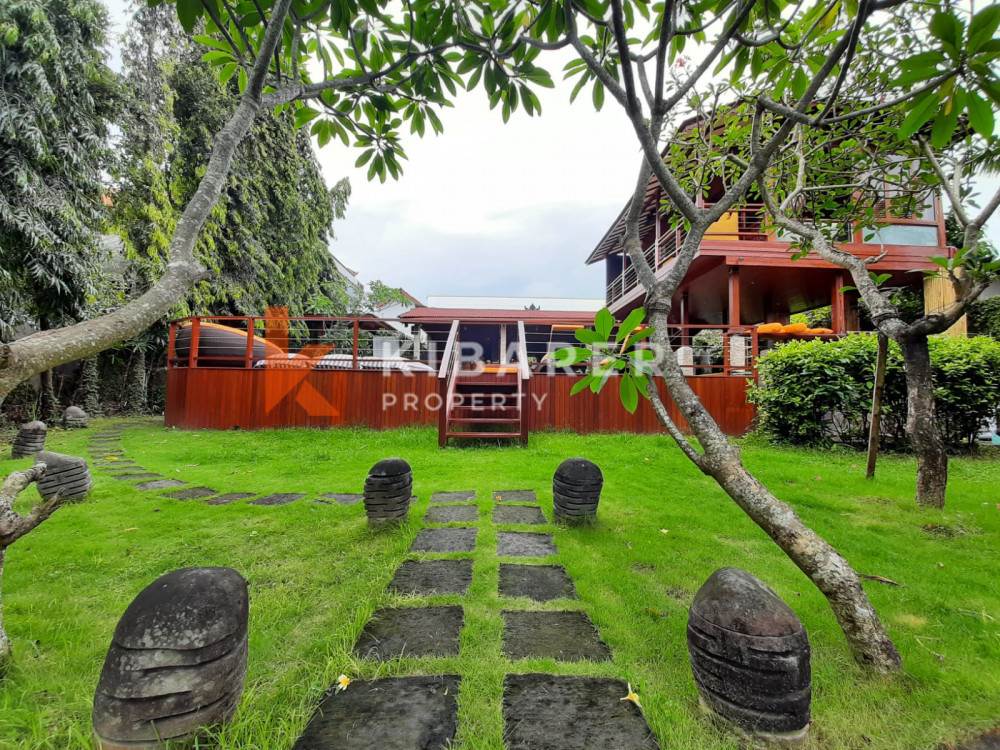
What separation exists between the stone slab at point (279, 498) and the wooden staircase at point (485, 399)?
101 inches

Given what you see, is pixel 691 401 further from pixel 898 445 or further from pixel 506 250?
pixel 506 250

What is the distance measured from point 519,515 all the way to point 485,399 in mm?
4216

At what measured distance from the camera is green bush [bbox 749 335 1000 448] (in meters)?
5.49

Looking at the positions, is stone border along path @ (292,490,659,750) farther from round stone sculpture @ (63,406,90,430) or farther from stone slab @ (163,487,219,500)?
round stone sculpture @ (63,406,90,430)

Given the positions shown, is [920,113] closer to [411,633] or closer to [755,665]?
[755,665]

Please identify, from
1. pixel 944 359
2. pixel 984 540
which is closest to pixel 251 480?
pixel 984 540

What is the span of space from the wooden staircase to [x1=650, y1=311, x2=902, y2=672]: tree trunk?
4584mm

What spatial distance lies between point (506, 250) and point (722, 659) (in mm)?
33696

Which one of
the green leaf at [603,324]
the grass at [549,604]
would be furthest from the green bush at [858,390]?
the green leaf at [603,324]

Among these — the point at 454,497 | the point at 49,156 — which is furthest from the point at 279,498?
the point at 49,156

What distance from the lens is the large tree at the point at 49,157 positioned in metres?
6.64

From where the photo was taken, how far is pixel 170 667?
117 centimetres

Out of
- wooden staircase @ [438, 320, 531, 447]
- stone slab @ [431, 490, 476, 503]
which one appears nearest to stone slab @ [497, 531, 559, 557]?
stone slab @ [431, 490, 476, 503]

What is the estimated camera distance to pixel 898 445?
5914mm
